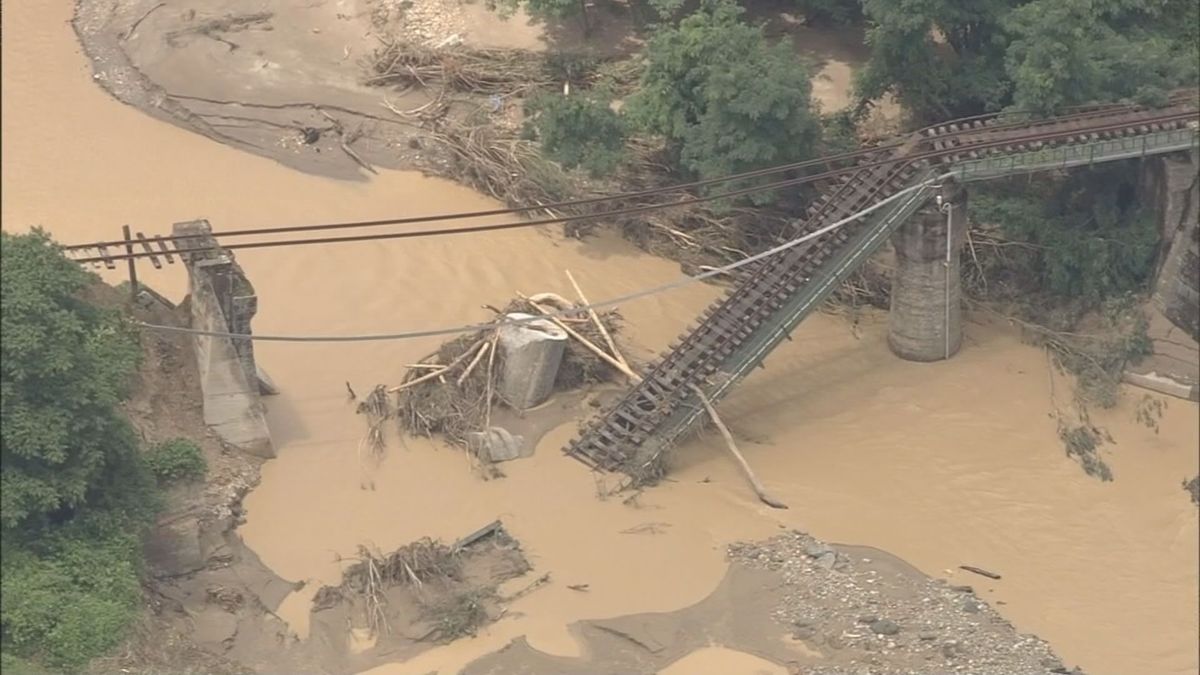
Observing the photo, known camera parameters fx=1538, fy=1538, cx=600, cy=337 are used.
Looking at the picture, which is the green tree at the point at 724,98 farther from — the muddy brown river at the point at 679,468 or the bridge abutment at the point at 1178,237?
the bridge abutment at the point at 1178,237

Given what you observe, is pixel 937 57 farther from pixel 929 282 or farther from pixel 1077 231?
pixel 929 282

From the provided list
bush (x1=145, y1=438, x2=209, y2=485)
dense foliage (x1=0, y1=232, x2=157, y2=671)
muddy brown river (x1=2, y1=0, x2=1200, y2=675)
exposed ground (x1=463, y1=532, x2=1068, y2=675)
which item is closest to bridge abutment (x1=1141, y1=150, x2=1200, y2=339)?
muddy brown river (x1=2, y1=0, x2=1200, y2=675)

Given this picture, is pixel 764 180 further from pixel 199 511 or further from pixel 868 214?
pixel 199 511

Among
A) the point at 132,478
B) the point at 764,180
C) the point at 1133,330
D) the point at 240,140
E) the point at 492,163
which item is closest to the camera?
the point at 132,478

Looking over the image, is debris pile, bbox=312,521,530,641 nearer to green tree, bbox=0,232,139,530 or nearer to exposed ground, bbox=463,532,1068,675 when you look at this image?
exposed ground, bbox=463,532,1068,675

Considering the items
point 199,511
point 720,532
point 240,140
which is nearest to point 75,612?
point 199,511

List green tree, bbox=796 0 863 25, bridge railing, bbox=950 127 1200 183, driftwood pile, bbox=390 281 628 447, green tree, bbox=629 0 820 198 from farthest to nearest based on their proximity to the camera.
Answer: green tree, bbox=796 0 863 25
green tree, bbox=629 0 820 198
bridge railing, bbox=950 127 1200 183
driftwood pile, bbox=390 281 628 447

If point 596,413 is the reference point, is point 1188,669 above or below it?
below
